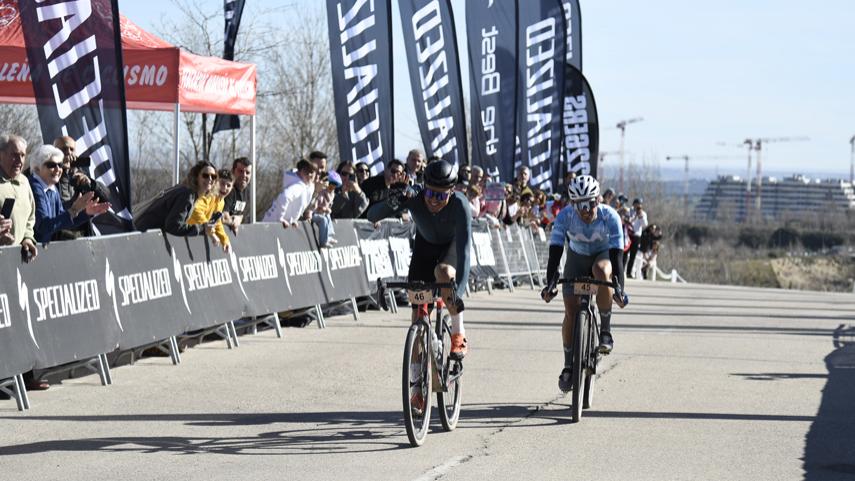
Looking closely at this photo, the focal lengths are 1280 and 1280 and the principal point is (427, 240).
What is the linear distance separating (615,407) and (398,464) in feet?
10.9

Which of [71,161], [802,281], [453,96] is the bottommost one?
[802,281]

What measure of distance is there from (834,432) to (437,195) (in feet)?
11.8

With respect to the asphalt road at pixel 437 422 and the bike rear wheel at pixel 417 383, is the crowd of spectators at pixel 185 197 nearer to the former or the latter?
the bike rear wheel at pixel 417 383

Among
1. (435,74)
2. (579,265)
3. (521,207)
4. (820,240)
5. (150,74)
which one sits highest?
(435,74)

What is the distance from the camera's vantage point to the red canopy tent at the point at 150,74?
17.2 meters

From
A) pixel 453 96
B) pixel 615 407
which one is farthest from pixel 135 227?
pixel 453 96

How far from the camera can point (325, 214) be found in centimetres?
1697

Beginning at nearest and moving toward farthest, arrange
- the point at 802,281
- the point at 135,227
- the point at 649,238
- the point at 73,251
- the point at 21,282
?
the point at 21,282, the point at 73,251, the point at 135,227, the point at 649,238, the point at 802,281

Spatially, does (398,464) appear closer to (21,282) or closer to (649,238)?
(21,282)

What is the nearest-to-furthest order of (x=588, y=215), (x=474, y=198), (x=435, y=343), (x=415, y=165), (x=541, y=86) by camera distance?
(x=435, y=343)
(x=588, y=215)
(x=415, y=165)
(x=474, y=198)
(x=541, y=86)

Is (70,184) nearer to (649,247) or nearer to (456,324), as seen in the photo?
(456,324)

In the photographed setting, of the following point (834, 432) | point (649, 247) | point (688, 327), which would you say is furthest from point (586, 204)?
point (649, 247)

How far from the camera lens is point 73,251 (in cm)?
1071

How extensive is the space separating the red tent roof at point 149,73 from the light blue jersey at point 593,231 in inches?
325
